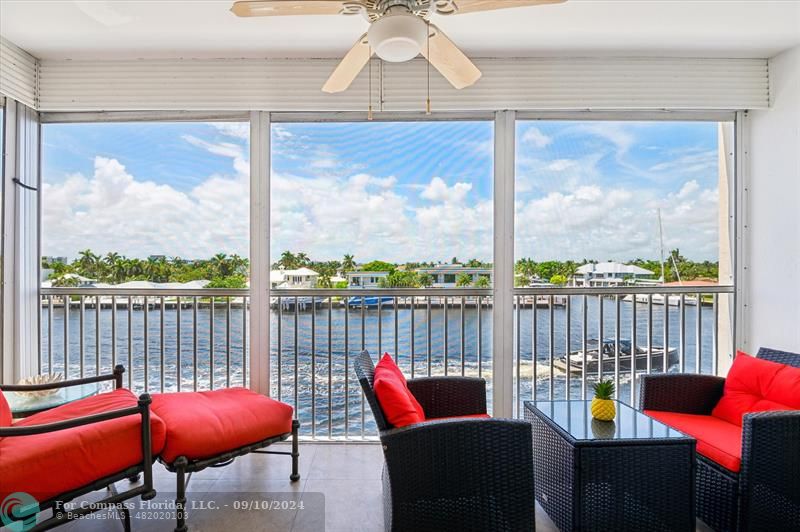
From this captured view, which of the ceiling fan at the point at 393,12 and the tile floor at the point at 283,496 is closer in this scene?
the ceiling fan at the point at 393,12

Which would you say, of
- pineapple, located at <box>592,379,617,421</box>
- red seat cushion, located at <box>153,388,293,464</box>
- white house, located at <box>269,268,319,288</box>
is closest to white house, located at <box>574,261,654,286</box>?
pineapple, located at <box>592,379,617,421</box>

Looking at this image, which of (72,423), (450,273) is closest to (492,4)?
(450,273)

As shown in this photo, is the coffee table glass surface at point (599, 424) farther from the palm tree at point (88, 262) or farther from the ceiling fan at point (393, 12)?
the palm tree at point (88, 262)

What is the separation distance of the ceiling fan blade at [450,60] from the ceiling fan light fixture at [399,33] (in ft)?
0.53

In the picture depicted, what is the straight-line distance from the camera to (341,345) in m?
3.26

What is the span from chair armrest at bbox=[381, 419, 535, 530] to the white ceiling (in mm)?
2307

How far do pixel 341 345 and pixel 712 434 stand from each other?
2304 mm

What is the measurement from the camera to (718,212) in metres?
3.26

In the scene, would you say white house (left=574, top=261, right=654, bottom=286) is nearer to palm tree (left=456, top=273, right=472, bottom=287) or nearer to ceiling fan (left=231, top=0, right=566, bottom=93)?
palm tree (left=456, top=273, right=472, bottom=287)

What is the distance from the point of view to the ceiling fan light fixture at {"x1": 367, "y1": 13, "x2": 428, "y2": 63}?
163cm

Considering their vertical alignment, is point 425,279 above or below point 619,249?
below

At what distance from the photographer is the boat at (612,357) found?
3.28 meters

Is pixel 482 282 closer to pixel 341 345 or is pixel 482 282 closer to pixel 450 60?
pixel 341 345

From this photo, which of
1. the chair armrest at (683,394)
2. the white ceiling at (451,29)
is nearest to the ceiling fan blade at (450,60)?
the white ceiling at (451,29)
